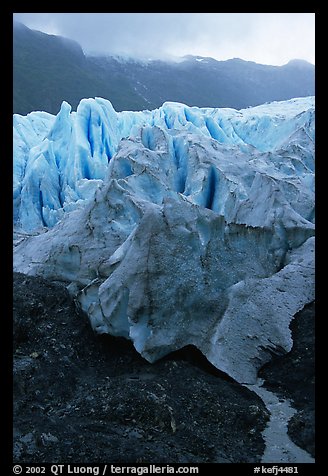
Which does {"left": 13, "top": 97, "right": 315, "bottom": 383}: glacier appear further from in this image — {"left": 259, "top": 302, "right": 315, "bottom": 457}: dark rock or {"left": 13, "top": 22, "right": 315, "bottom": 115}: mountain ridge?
{"left": 13, "top": 22, "right": 315, "bottom": 115}: mountain ridge

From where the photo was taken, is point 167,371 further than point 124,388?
Yes

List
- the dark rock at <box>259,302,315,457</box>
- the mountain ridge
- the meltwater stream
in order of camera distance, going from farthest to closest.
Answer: the mountain ridge < the dark rock at <box>259,302,315,457</box> < the meltwater stream

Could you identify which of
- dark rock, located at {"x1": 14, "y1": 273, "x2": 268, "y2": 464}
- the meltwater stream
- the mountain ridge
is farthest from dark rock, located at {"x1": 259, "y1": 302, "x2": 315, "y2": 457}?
the mountain ridge

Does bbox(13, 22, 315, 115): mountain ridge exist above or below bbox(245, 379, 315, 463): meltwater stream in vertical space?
above

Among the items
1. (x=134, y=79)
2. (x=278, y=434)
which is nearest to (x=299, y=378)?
(x=278, y=434)
